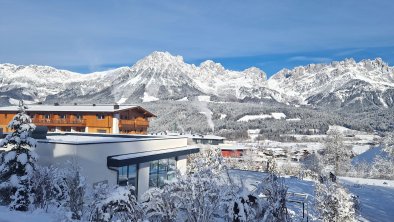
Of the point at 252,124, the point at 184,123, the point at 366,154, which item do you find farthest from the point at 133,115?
the point at 252,124

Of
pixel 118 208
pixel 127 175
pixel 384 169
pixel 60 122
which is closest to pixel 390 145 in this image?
pixel 384 169

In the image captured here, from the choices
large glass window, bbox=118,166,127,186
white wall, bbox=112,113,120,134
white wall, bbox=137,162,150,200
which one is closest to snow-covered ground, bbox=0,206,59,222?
large glass window, bbox=118,166,127,186

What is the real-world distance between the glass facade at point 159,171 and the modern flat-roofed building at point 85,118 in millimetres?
24942

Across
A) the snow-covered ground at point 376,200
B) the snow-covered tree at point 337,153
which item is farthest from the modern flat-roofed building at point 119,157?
the snow-covered tree at point 337,153

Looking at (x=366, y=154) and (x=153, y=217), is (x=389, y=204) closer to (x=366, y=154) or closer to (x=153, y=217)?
(x=153, y=217)

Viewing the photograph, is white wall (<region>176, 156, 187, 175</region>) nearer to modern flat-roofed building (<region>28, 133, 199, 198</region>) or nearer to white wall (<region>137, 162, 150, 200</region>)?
modern flat-roofed building (<region>28, 133, 199, 198</region>)

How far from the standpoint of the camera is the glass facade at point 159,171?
1021 inches

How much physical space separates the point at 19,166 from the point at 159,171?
12.3 m

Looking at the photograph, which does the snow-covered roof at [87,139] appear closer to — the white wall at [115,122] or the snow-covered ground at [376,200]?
the snow-covered ground at [376,200]

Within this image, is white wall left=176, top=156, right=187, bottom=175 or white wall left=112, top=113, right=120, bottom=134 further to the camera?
white wall left=112, top=113, right=120, bottom=134

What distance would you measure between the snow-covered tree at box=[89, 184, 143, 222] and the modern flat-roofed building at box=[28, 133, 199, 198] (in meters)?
5.91

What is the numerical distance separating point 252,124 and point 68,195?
556 ft

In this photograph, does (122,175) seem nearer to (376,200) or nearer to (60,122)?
(376,200)

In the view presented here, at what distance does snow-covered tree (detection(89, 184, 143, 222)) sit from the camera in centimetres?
1052
